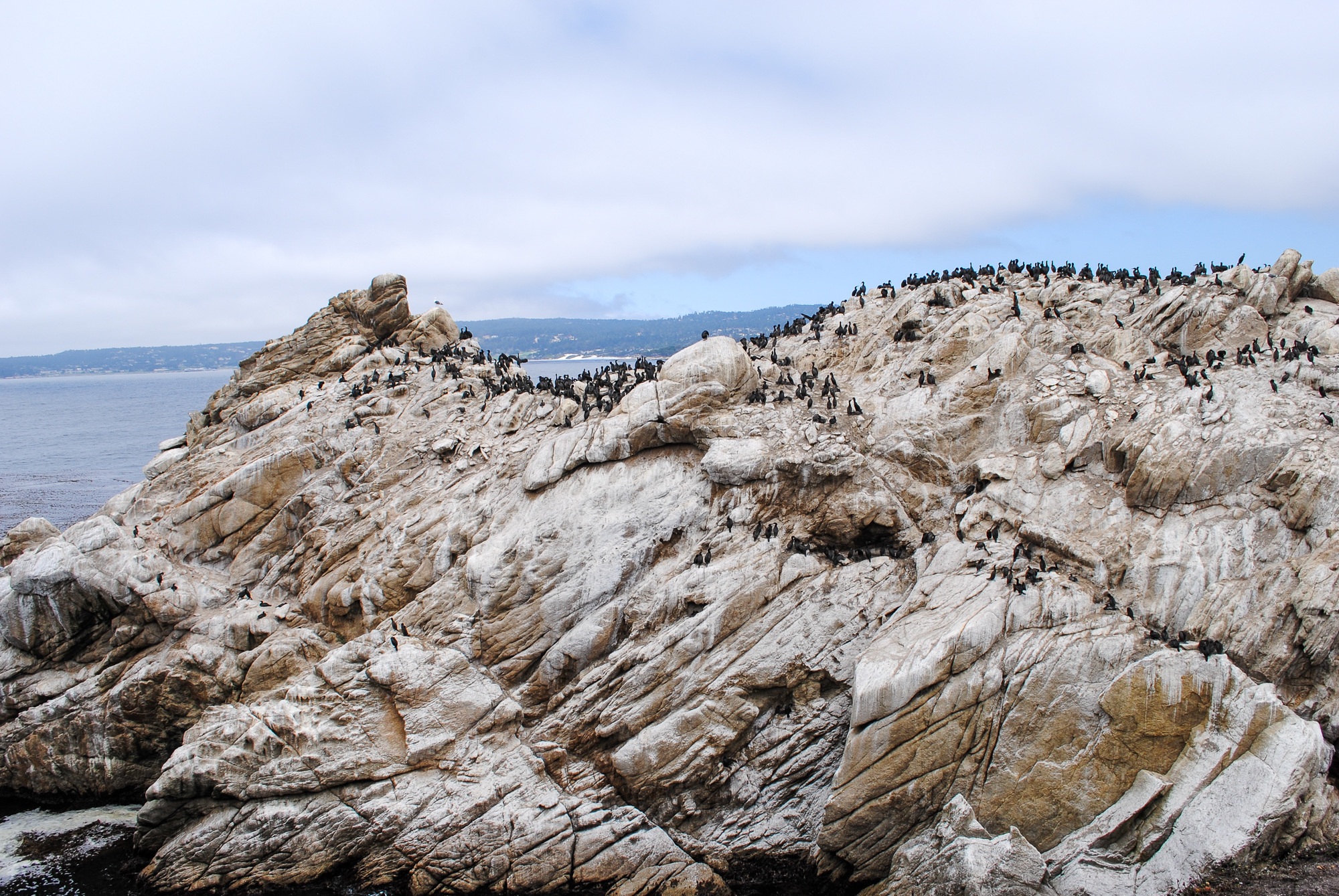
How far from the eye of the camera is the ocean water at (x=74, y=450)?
217 ft

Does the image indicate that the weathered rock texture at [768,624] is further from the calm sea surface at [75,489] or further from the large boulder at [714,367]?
the calm sea surface at [75,489]

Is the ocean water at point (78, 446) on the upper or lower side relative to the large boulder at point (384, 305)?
lower

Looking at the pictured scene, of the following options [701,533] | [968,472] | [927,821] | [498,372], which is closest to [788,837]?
[927,821]

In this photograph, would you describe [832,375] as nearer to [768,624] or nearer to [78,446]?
[768,624]

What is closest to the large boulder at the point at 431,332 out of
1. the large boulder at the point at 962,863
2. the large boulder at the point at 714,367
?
the large boulder at the point at 714,367

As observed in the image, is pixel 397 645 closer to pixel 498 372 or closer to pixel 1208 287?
pixel 498 372

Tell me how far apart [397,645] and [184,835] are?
25.8 feet

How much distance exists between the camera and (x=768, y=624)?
2444 centimetres

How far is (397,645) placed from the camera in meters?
25.4

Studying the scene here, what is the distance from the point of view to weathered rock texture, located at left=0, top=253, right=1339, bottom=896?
66.1 ft

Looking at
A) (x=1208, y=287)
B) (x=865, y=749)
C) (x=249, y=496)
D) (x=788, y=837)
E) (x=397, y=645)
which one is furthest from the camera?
(x=249, y=496)

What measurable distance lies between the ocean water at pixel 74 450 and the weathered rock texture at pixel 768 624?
3665 cm

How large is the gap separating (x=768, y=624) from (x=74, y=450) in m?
113

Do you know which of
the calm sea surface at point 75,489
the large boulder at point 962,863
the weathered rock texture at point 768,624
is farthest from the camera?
the calm sea surface at point 75,489
